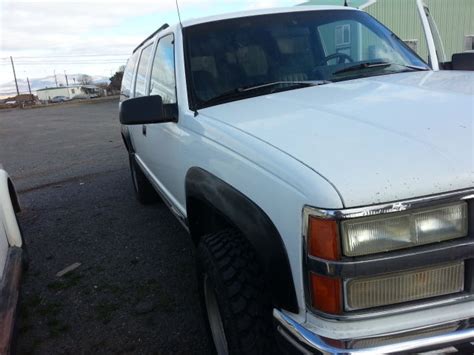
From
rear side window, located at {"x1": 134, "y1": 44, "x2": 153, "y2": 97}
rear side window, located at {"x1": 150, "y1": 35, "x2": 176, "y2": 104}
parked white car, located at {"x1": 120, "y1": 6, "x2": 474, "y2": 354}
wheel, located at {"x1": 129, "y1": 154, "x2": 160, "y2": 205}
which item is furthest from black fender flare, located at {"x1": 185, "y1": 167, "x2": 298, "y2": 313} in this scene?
wheel, located at {"x1": 129, "y1": 154, "x2": 160, "y2": 205}

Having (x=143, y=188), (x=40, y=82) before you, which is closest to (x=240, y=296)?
(x=143, y=188)

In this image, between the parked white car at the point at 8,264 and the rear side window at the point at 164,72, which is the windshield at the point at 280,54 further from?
the parked white car at the point at 8,264

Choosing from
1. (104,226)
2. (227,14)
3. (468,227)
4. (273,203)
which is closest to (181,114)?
(227,14)

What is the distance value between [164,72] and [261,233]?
2.09 m

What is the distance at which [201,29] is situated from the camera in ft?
10.6

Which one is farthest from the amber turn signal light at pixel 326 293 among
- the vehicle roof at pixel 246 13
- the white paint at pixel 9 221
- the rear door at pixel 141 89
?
the rear door at pixel 141 89

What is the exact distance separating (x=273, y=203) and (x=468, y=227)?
668 mm

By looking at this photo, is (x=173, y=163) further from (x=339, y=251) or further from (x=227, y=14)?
(x=339, y=251)

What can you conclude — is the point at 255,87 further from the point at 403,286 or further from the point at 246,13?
the point at 403,286

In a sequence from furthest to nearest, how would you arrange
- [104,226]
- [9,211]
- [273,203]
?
[104,226] < [9,211] < [273,203]

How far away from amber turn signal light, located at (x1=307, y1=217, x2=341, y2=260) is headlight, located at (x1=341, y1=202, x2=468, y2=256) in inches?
1.1

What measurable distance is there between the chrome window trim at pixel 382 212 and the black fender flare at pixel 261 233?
94 millimetres

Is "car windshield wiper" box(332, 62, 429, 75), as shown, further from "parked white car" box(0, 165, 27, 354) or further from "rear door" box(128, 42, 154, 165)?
"parked white car" box(0, 165, 27, 354)

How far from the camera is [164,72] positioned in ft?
11.7
